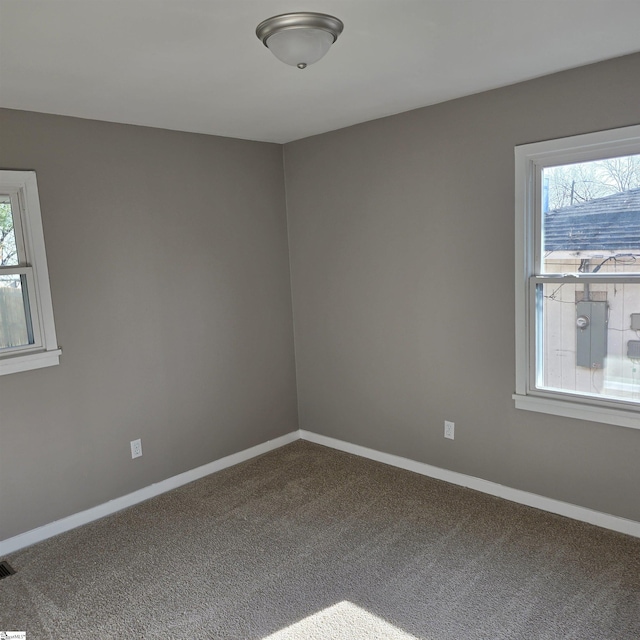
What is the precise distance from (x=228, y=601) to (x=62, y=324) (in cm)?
174

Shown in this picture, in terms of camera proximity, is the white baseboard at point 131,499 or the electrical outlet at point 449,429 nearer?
the white baseboard at point 131,499

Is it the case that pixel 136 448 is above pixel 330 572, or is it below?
above

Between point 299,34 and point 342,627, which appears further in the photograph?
point 342,627

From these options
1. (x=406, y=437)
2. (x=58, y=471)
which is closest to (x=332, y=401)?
(x=406, y=437)

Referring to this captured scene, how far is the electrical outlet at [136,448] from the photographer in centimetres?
345

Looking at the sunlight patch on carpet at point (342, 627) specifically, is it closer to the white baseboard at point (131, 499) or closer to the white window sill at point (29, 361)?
the white baseboard at point (131, 499)

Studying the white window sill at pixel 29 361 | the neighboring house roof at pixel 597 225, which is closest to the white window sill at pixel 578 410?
the neighboring house roof at pixel 597 225

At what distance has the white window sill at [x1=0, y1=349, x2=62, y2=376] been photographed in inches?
113

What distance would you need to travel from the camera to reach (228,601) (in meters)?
2.47

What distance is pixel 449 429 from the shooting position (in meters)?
3.50

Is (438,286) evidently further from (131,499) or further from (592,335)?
(131,499)

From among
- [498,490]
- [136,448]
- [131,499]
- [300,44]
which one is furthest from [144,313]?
[498,490]

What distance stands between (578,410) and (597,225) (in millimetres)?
968

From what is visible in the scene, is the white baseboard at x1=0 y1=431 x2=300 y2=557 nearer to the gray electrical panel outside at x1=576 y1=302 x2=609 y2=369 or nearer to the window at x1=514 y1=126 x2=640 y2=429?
the window at x1=514 y1=126 x2=640 y2=429
